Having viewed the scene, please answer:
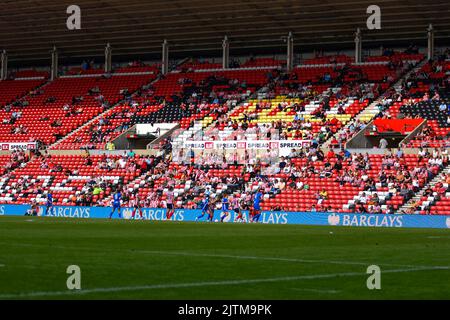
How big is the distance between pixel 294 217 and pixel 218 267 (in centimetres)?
2724

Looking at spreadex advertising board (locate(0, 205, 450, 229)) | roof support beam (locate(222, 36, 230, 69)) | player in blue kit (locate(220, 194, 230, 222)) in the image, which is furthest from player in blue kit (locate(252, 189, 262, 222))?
roof support beam (locate(222, 36, 230, 69))

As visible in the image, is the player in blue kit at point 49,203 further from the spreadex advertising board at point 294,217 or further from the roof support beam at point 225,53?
the roof support beam at point 225,53

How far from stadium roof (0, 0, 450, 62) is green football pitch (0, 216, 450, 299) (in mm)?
35300

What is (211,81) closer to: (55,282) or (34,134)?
(34,134)

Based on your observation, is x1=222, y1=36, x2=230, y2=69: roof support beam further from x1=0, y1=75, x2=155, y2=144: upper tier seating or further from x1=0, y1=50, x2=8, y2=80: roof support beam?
x1=0, y1=50, x2=8, y2=80: roof support beam

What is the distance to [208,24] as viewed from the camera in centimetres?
6331

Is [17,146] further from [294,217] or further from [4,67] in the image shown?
[294,217]

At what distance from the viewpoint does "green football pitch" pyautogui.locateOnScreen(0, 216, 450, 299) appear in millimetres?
11969

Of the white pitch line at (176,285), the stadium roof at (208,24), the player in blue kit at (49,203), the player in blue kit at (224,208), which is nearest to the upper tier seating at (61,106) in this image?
the stadium roof at (208,24)

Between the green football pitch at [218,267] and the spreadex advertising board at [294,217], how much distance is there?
14.2 metres

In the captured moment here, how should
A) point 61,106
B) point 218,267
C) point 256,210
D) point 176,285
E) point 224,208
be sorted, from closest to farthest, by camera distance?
1. point 176,285
2. point 218,267
3. point 256,210
4. point 224,208
5. point 61,106

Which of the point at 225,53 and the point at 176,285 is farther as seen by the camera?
the point at 225,53

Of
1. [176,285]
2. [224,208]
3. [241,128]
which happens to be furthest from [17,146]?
[176,285]

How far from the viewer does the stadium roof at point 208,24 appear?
57906mm
